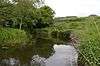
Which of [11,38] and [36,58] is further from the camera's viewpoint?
[11,38]

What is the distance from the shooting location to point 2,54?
18484 millimetres

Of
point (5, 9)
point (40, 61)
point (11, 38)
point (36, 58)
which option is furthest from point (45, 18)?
point (40, 61)

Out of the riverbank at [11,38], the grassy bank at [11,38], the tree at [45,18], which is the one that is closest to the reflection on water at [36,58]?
the riverbank at [11,38]

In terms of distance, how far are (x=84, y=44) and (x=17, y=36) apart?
1331cm

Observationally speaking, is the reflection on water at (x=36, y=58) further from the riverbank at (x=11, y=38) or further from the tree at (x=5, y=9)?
the tree at (x=5, y=9)

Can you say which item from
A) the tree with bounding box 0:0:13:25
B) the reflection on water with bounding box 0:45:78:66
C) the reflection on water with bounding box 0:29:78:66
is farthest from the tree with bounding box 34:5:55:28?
the reflection on water with bounding box 0:45:78:66

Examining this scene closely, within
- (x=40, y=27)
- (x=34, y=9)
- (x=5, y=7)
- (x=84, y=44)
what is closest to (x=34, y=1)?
(x=34, y=9)

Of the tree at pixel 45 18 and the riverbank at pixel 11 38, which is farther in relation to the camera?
the tree at pixel 45 18

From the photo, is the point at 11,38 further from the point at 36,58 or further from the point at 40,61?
the point at 40,61

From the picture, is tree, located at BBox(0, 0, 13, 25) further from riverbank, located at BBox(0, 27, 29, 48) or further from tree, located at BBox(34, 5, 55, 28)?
tree, located at BBox(34, 5, 55, 28)

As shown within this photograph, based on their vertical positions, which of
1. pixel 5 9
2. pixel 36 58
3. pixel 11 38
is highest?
pixel 5 9

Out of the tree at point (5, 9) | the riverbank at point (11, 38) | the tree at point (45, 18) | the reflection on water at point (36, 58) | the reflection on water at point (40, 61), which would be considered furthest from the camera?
the tree at point (45, 18)

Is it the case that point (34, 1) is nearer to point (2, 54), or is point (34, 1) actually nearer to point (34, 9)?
point (34, 9)

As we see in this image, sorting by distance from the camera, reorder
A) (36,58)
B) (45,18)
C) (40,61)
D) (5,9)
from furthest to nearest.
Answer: (45,18) → (5,9) → (36,58) → (40,61)
